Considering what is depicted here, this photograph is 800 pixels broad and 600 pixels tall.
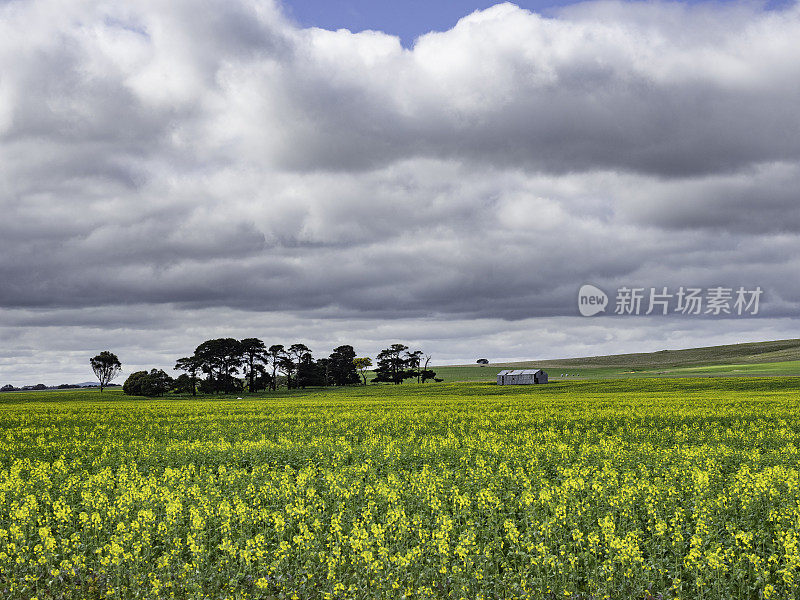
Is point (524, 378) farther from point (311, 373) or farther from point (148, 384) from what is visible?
point (148, 384)

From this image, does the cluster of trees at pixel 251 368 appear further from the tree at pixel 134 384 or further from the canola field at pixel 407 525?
the canola field at pixel 407 525

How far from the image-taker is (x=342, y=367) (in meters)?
141

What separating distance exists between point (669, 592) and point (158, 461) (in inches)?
663

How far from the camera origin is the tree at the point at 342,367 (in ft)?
452

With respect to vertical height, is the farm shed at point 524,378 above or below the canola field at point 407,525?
below

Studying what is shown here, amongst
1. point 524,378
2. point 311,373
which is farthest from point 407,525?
point 311,373

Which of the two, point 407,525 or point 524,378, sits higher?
point 407,525

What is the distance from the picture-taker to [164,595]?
10812 mm

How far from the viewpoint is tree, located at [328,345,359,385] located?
5423 inches

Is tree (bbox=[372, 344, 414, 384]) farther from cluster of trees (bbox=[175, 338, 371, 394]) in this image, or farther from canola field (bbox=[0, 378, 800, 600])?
canola field (bbox=[0, 378, 800, 600])

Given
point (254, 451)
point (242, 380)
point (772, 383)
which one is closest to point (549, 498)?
point (254, 451)

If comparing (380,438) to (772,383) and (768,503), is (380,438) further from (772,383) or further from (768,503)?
(772,383)

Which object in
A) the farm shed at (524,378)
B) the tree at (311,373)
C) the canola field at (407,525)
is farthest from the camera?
the tree at (311,373)

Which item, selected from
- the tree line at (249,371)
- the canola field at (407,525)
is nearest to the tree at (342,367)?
the tree line at (249,371)
